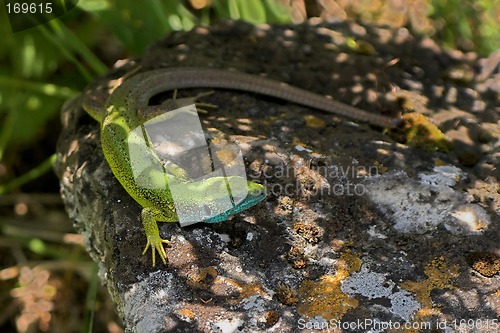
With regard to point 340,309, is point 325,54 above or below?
above

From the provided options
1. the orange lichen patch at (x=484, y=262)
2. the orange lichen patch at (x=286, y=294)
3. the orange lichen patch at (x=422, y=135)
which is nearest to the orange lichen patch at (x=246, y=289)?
the orange lichen patch at (x=286, y=294)

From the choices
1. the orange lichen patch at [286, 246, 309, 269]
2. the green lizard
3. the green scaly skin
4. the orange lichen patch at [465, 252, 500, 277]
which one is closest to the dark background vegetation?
the green lizard

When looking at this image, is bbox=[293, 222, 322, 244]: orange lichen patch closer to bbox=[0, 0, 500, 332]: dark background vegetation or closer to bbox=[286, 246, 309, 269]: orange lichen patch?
bbox=[286, 246, 309, 269]: orange lichen patch

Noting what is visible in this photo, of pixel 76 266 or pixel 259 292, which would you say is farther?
pixel 76 266

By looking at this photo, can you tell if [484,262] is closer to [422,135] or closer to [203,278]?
[422,135]

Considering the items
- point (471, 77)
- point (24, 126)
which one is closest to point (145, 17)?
point (24, 126)

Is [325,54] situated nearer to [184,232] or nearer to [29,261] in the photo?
[184,232]
